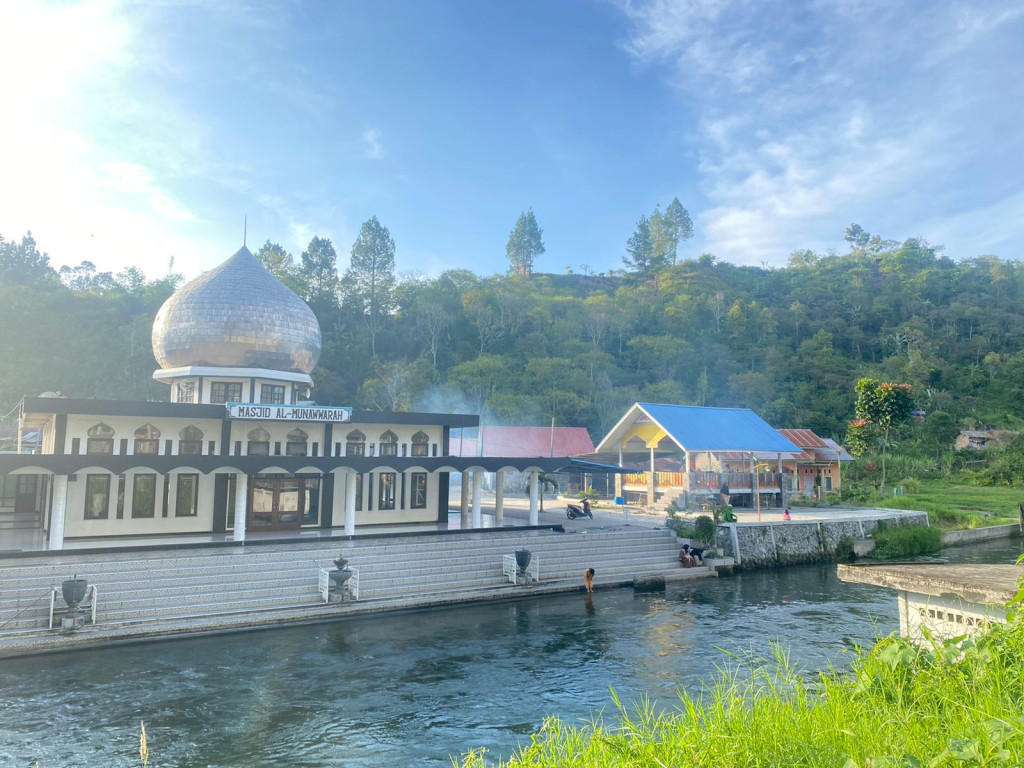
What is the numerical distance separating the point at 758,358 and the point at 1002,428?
2749 cm

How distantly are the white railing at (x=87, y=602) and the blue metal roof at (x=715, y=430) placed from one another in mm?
28684

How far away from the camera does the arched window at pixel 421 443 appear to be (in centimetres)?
3038

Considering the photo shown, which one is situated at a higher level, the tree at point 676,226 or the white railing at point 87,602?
the tree at point 676,226

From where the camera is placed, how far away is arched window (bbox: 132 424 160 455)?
2483 cm

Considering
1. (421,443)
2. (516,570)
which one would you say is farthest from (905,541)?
(421,443)

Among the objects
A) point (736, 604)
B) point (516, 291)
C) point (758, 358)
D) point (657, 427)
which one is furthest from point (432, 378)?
point (736, 604)

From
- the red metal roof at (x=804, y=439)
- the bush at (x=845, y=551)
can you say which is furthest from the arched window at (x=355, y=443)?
the red metal roof at (x=804, y=439)

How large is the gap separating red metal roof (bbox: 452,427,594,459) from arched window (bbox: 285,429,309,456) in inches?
962

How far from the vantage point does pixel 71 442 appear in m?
23.6

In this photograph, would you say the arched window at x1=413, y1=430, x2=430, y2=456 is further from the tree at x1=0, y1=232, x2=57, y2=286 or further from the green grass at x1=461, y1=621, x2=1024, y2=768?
the tree at x1=0, y1=232, x2=57, y2=286

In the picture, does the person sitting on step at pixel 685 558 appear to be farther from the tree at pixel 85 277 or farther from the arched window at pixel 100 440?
the tree at pixel 85 277

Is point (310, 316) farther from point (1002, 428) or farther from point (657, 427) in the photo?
point (1002, 428)

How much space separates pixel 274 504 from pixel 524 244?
307 ft

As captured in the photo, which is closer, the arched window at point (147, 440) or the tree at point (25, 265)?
the arched window at point (147, 440)
